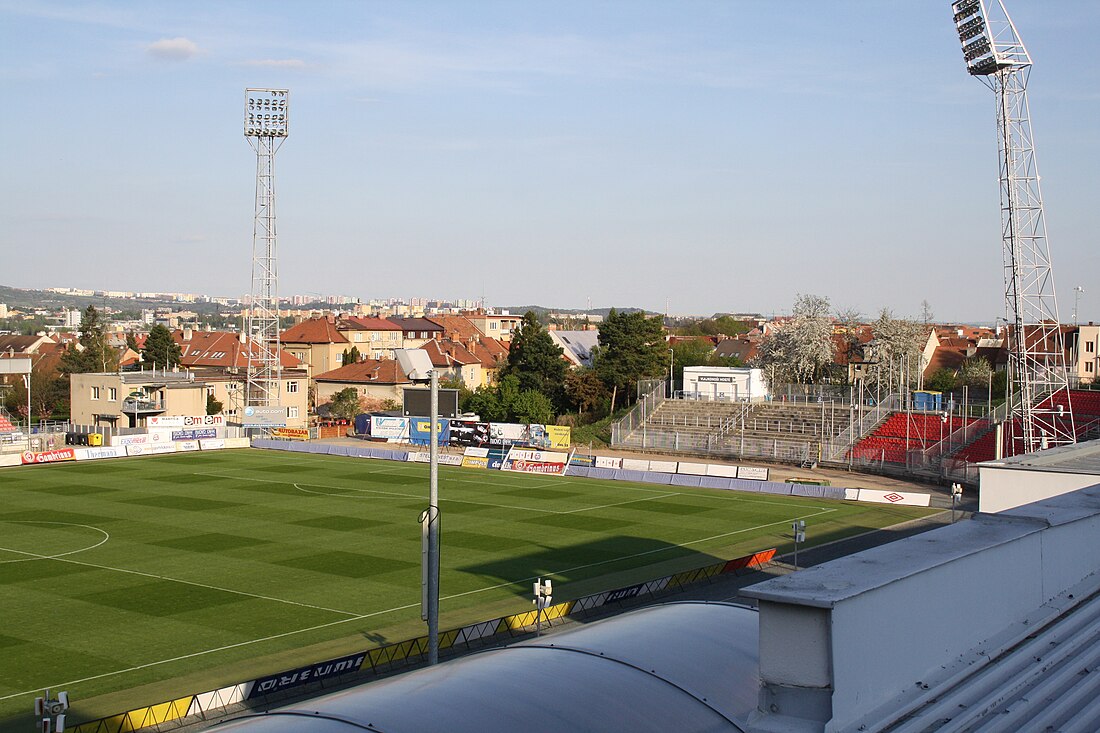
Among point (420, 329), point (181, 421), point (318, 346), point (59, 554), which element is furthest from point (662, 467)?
point (420, 329)

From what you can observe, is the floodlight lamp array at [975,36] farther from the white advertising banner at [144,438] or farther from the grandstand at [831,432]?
the white advertising banner at [144,438]

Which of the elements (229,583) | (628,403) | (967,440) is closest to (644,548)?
(229,583)

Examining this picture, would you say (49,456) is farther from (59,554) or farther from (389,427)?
(59,554)

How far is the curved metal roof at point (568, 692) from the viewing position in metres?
9.70

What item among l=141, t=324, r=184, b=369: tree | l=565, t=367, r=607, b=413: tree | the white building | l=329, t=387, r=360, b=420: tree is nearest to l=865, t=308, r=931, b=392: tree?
the white building

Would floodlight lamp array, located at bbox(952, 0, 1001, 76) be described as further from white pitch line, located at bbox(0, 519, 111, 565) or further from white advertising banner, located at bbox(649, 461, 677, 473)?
white pitch line, located at bbox(0, 519, 111, 565)

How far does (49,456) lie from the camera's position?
62.0 metres

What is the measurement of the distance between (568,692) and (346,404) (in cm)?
8502

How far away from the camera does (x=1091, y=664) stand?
8516 mm

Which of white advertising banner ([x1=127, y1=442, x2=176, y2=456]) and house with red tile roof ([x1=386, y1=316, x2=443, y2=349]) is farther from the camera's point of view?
house with red tile roof ([x1=386, y1=316, x2=443, y2=349])

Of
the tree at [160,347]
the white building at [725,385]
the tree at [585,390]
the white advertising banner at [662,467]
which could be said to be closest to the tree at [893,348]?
the white building at [725,385]

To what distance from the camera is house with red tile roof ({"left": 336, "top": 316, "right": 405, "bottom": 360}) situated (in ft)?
426

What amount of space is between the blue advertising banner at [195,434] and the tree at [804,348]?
44162mm

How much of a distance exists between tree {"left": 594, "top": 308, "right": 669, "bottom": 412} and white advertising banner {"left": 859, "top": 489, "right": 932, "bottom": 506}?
38.8 meters
